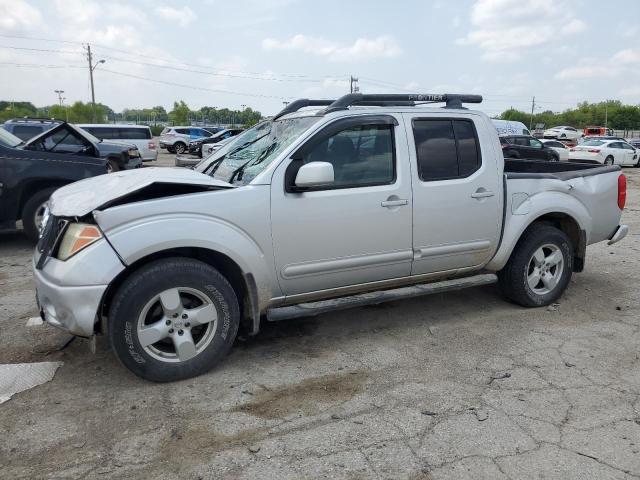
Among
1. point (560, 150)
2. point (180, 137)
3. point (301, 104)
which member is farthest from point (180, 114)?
point (301, 104)

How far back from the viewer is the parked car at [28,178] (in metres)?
6.96

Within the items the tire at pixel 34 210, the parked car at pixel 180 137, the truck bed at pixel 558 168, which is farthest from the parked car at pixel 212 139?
the truck bed at pixel 558 168

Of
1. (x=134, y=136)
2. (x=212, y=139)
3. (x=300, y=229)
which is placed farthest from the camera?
(x=212, y=139)

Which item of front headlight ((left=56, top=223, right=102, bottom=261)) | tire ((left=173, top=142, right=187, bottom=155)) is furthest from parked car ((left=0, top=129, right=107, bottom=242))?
tire ((left=173, top=142, right=187, bottom=155))

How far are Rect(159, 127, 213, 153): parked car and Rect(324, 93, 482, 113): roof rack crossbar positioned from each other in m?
28.2

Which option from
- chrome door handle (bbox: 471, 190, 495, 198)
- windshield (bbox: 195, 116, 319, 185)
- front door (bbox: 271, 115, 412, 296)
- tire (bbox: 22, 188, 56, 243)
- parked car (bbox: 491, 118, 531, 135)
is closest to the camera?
front door (bbox: 271, 115, 412, 296)

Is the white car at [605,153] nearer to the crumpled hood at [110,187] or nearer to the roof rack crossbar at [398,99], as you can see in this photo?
the roof rack crossbar at [398,99]

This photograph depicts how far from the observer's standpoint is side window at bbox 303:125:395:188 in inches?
152

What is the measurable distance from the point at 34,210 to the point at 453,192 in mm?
5648

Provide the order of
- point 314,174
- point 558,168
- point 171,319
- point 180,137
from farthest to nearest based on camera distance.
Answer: point 180,137
point 558,168
point 314,174
point 171,319

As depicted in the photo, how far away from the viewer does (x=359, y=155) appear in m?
3.96

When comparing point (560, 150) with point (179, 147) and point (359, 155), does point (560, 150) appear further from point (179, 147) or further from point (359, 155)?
point (359, 155)

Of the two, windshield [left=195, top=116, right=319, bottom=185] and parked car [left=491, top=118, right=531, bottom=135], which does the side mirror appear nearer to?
windshield [left=195, top=116, right=319, bottom=185]

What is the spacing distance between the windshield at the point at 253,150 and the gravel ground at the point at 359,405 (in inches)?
52.0
